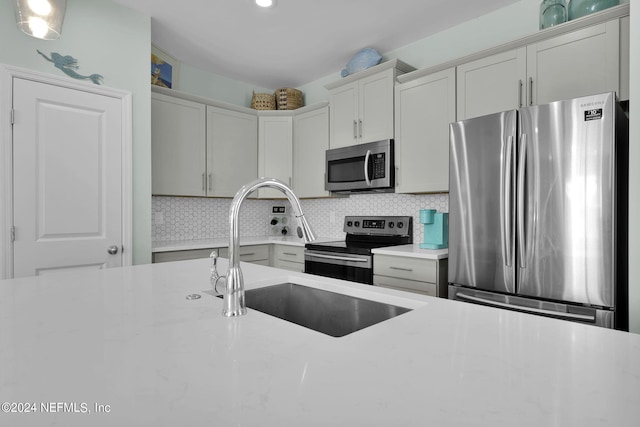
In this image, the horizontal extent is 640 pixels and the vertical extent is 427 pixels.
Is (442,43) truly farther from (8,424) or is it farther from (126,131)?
(8,424)

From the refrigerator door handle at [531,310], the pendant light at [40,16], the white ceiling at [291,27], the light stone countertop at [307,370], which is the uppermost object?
the white ceiling at [291,27]

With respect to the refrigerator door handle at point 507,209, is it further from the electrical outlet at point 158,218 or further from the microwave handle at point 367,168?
the electrical outlet at point 158,218

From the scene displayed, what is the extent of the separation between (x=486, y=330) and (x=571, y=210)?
49.5 inches

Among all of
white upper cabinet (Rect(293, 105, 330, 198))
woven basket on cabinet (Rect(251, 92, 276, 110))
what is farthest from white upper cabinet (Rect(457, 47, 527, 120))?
woven basket on cabinet (Rect(251, 92, 276, 110))

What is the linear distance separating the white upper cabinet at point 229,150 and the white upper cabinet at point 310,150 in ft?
1.53

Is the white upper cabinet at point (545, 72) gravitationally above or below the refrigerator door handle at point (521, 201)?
above

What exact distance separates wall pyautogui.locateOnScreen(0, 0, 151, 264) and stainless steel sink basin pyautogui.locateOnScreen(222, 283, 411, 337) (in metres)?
1.84

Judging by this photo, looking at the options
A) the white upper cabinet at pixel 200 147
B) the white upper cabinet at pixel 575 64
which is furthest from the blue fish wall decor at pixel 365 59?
the white upper cabinet at pixel 575 64

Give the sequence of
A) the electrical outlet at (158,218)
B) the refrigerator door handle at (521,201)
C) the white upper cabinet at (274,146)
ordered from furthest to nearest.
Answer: the white upper cabinet at (274,146)
the electrical outlet at (158,218)
the refrigerator door handle at (521,201)

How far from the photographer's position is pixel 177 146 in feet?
11.1

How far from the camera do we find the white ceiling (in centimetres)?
273

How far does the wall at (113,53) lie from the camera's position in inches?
91.1

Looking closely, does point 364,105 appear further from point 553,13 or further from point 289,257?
point 289,257

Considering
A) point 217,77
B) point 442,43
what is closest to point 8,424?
point 442,43
